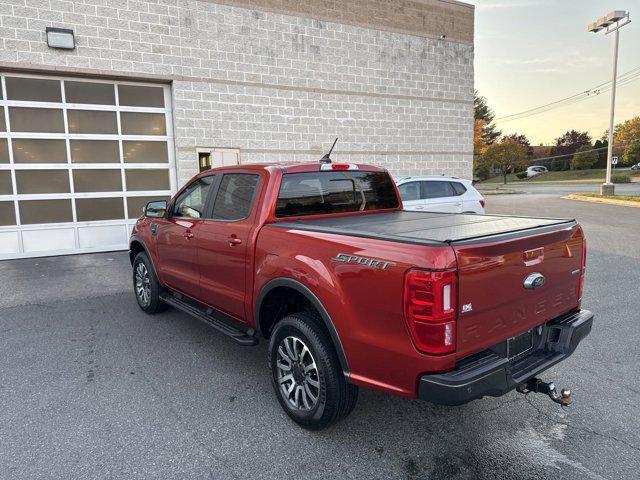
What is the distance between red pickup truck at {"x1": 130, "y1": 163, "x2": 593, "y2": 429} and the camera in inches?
95.1

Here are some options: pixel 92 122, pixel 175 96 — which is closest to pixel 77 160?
pixel 92 122

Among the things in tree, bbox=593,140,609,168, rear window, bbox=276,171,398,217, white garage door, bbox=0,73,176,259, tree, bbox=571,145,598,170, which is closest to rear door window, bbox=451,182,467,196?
rear window, bbox=276,171,398,217

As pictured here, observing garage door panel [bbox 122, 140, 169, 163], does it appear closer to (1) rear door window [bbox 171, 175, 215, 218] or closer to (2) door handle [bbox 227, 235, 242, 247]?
(1) rear door window [bbox 171, 175, 215, 218]

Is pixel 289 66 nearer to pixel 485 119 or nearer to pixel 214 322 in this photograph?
pixel 214 322

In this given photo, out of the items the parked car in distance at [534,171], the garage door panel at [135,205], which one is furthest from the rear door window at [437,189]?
the parked car in distance at [534,171]

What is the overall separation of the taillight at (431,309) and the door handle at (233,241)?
180 centimetres

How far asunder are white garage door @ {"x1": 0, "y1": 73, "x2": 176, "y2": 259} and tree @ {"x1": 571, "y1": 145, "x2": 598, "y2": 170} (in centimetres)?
6856

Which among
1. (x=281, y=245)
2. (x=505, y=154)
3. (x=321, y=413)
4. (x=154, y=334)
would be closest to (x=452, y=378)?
(x=321, y=413)

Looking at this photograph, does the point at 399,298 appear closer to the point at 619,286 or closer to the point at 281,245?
the point at 281,245

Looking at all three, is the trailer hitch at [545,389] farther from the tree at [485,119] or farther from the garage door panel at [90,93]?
the tree at [485,119]

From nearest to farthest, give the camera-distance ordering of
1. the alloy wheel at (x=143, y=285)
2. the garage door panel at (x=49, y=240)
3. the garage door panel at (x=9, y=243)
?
1. the alloy wheel at (x=143, y=285)
2. the garage door panel at (x=9, y=243)
3. the garage door panel at (x=49, y=240)

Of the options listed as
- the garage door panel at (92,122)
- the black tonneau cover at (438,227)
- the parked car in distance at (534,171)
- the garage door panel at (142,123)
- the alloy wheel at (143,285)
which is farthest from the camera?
the parked car in distance at (534,171)

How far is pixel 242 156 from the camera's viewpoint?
1124 centimetres

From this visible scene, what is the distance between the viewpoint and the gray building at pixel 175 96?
954 centimetres
